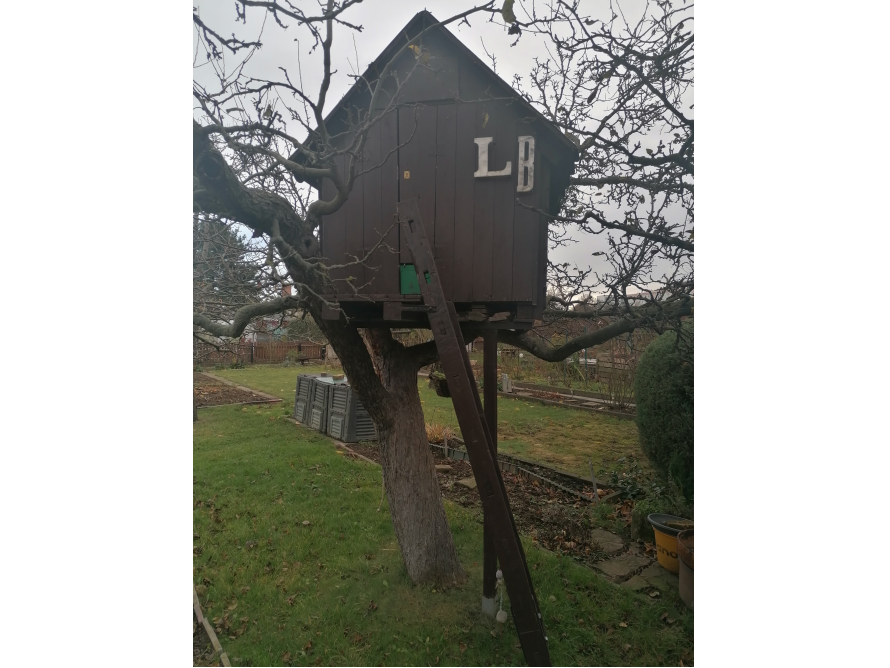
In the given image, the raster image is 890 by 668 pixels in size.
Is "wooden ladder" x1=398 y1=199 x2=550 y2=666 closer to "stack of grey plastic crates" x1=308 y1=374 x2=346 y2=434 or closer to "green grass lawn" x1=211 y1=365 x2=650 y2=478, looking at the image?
"green grass lawn" x1=211 y1=365 x2=650 y2=478

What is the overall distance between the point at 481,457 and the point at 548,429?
3018mm

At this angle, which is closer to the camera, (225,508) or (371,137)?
(371,137)

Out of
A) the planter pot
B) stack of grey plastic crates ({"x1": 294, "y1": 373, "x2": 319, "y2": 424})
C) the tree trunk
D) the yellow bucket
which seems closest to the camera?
the planter pot

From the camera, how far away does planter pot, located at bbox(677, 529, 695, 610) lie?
3.62ft

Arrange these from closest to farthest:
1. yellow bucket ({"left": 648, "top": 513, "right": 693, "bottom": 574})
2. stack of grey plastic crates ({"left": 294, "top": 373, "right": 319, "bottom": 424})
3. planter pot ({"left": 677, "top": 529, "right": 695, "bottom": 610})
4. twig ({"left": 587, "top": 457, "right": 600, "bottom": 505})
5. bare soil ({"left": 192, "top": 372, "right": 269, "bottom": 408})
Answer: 1. planter pot ({"left": 677, "top": 529, "right": 695, "bottom": 610})
2. yellow bucket ({"left": 648, "top": 513, "right": 693, "bottom": 574})
3. bare soil ({"left": 192, "top": 372, "right": 269, "bottom": 408})
4. twig ({"left": 587, "top": 457, "right": 600, "bottom": 505})
5. stack of grey plastic crates ({"left": 294, "top": 373, "right": 319, "bottom": 424})

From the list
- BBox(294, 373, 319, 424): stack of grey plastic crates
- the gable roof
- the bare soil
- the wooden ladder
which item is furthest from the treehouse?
BBox(294, 373, 319, 424): stack of grey plastic crates

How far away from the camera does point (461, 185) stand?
4.18 feet

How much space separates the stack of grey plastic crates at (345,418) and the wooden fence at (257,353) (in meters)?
1.48

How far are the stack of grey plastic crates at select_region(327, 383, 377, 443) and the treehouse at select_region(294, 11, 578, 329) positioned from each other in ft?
10.7

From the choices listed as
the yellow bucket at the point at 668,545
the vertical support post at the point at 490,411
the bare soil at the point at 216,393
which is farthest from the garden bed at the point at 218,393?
the yellow bucket at the point at 668,545
